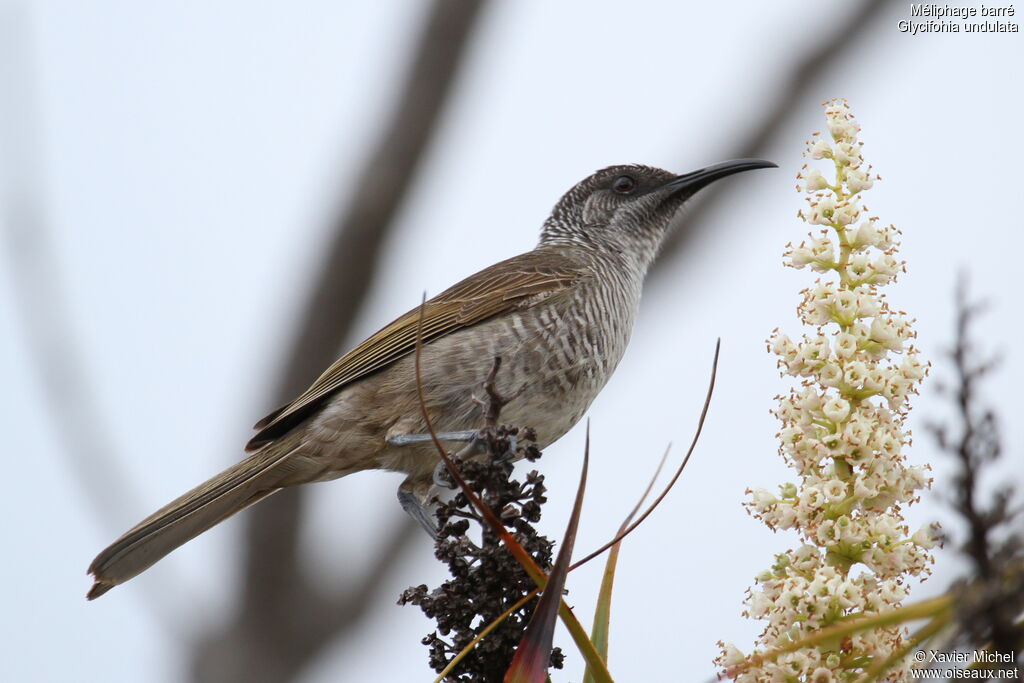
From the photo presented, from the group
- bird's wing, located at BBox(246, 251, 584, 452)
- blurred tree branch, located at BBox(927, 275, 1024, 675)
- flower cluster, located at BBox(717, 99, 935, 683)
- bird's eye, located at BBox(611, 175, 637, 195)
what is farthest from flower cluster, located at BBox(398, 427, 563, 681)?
bird's eye, located at BBox(611, 175, 637, 195)

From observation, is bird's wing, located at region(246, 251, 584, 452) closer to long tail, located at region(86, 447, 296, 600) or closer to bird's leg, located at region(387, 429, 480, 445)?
long tail, located at region(86, 447, 296, 600)

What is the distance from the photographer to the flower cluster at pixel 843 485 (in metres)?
1.77

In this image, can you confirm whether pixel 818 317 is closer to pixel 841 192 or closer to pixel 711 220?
pixel 841 192

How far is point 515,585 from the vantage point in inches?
97.7

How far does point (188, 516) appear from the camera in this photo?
417cm

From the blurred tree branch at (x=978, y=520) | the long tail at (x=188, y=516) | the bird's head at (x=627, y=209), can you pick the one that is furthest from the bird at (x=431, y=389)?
the blurred tree branch at (x=978, y=520)

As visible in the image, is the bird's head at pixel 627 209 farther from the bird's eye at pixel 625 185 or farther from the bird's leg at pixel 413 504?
the bird's leg at pixel 413 504

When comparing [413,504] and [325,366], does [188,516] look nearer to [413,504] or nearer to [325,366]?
[413,504]

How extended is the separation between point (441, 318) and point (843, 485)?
306 cm

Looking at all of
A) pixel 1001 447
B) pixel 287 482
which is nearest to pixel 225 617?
pixel 287 482

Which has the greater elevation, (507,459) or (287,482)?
(287,482)

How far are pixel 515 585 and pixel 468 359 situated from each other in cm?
211

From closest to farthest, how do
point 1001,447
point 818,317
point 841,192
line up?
point 1001,447 → point 818,317 → point 841,192

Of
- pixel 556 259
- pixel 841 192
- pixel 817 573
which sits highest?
pixel 556 259
